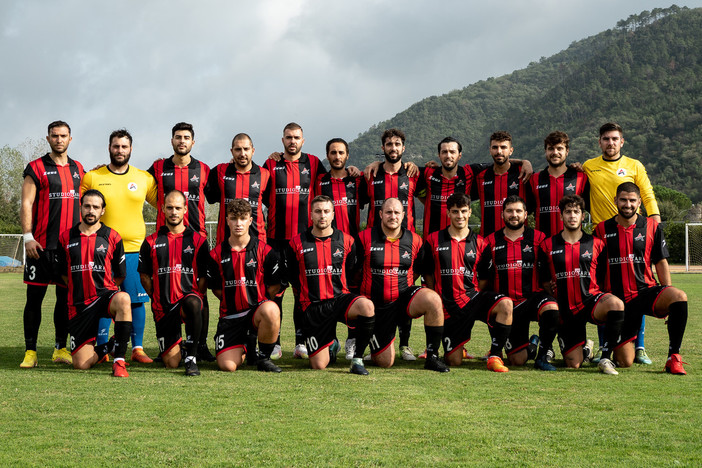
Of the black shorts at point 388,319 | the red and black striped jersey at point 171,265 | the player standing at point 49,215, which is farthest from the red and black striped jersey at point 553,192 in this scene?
the player standing at point 49,215

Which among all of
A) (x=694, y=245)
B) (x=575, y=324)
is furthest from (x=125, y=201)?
(x=694, y=245)

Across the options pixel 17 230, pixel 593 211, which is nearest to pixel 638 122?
pixel 17 230

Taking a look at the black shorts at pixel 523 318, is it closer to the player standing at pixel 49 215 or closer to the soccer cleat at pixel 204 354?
the soccer cleat at pixel 204 354

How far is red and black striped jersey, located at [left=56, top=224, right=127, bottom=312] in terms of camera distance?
541 centimetres

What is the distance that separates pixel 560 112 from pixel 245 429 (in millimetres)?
86987

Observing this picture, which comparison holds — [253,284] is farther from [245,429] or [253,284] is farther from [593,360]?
[593,360]

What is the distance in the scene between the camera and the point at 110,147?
5.88 m

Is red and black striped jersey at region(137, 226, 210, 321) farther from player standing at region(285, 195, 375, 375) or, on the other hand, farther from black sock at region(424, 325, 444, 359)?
black sock at region(424, 325, 444, 359)

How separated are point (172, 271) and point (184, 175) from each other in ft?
3.55

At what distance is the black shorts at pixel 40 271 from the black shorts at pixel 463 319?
3294 mm

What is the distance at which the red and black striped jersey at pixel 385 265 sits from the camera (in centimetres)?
553

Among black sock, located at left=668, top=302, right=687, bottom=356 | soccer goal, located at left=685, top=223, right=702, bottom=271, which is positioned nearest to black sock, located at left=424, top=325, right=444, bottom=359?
black sock, located at left=668, top=302, right=687, bottom=356

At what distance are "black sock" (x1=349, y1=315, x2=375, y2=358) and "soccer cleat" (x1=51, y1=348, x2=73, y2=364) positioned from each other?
2.48 meters

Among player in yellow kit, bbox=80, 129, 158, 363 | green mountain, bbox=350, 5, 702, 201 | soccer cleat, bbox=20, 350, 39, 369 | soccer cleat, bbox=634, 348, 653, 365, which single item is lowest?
soccer cleat, bbox=634, 348, 653, 365
